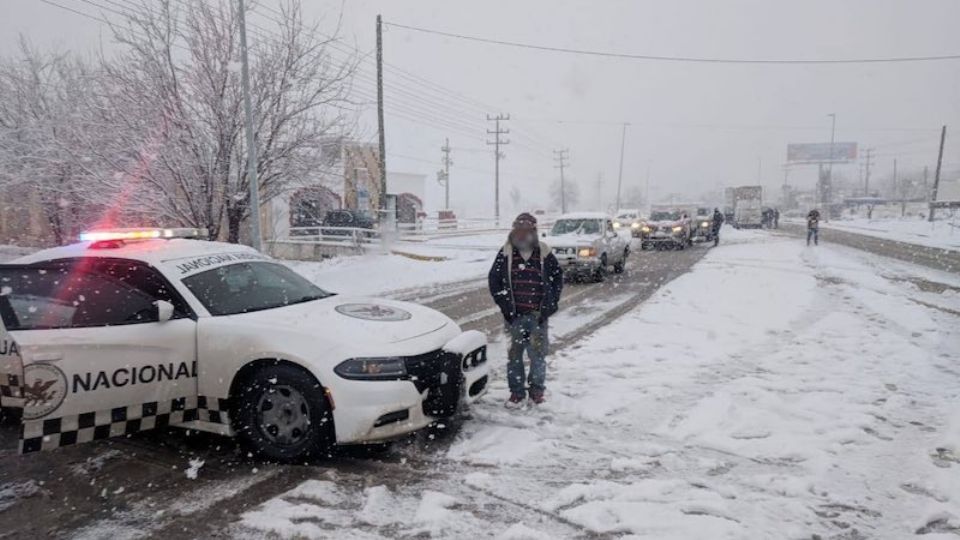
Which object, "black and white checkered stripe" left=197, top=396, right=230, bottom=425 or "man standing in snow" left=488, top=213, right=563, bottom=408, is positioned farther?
"man standing in snow" left=488, top=213, right=563, bottom=408

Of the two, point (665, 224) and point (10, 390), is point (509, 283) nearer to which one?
point (10, 390)

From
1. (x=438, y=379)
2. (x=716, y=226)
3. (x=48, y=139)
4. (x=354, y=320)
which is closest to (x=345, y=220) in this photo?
(x=48, y=139)

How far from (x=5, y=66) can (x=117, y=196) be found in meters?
15.4

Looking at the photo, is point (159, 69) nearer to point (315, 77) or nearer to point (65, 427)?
point (315, 77)

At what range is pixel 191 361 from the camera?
436cm

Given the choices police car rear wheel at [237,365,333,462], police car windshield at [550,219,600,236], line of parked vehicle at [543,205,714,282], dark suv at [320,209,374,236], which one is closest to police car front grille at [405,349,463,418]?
police car rear wheel at [237,365,333,462]

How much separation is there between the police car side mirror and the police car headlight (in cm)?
125

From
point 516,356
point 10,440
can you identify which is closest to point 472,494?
point 516,356

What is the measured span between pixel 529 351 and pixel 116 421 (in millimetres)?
3353

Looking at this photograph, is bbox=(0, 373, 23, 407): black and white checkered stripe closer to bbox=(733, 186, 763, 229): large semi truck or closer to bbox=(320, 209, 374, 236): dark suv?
bbox=(320, 209, 374, 236): dark suv

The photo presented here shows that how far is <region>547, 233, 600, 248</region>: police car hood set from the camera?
50.8 feet

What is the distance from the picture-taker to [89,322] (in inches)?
170

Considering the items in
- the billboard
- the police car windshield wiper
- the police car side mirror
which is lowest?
the police car windshield wiper

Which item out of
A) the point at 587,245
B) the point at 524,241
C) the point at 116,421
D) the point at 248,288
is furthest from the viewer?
the point at 587,245
